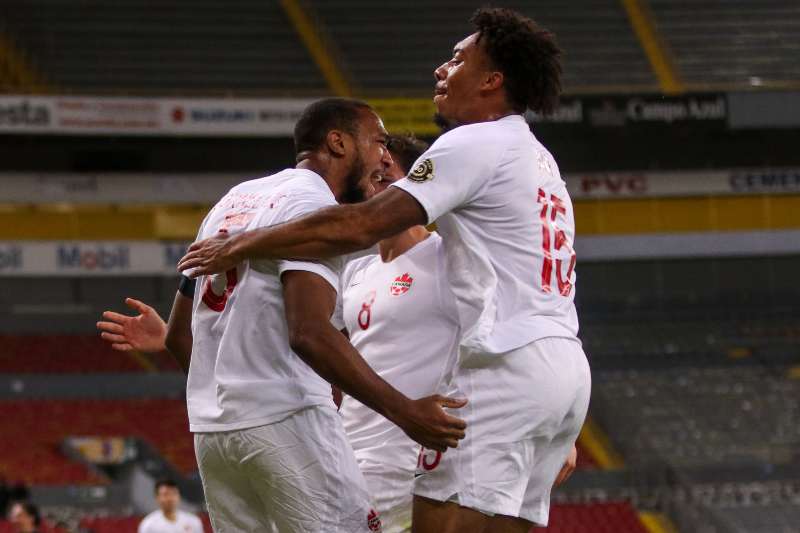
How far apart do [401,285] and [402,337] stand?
0.18 metres

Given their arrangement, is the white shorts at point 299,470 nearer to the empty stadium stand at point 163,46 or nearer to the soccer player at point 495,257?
the soccer player at point 495,257

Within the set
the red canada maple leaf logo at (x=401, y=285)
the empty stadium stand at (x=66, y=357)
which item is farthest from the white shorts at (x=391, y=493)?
the empty stadium stand at (x=66, y=357)

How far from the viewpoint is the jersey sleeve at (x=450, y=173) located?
10.6 feet

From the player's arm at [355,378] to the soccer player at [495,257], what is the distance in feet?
0.32

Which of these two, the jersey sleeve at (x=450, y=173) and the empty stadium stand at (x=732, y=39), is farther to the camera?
the empty stadium stand at (x=732, y=39)

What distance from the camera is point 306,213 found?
342cm

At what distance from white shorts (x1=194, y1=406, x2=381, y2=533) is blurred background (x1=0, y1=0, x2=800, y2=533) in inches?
600

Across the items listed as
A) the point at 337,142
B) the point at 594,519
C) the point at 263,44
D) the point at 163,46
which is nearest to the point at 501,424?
the point at 337,142

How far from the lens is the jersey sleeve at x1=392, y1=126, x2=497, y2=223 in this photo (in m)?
3.24

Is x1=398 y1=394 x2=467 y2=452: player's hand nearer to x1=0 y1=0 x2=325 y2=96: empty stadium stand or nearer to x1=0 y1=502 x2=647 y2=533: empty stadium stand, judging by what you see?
x1=0 y1=502 x2=647 y2=533: empty stadium stand

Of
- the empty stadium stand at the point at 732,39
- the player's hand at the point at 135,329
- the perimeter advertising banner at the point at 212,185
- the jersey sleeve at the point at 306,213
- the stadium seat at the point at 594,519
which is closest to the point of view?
the jersey sleeve at the point at 306,213

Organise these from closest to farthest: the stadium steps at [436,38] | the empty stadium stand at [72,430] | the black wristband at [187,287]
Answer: the black wristband at [187,287] < the empty stadium stand at [72,430] < the stadium steps at [436,38]

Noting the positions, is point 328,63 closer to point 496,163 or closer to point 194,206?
point 194,206

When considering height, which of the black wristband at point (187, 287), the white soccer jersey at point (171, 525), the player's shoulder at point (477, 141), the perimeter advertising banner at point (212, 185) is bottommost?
the white soccer jersey at point (171, 525)
